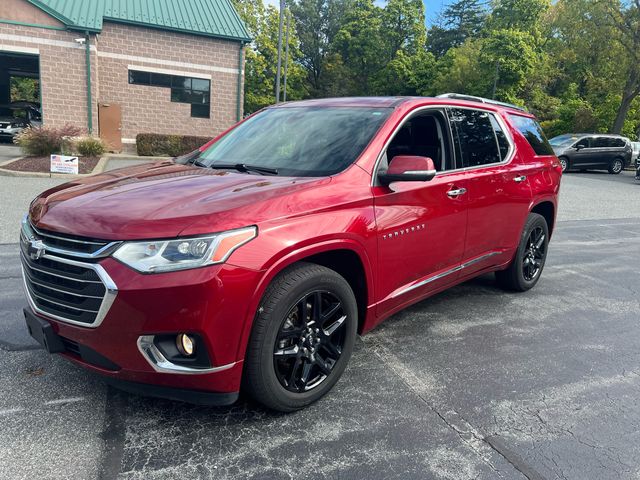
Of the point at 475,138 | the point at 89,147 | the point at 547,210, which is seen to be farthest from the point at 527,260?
the point at 89,147

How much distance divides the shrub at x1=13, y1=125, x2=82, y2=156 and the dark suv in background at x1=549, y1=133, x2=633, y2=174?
20.2 metres

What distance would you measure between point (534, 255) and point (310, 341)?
3.55 meters

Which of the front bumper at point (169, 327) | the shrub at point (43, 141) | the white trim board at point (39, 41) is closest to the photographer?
the front bumper at point (169, 327)

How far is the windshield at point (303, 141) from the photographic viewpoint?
334 centimetres

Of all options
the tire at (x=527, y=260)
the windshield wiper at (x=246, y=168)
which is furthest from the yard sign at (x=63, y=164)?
the tire at (x=527, y=260)

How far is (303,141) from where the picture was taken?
3.63 m

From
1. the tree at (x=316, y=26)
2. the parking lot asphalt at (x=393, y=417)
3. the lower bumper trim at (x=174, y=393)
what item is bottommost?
the parking lot asphalt at (x=393, y=417)

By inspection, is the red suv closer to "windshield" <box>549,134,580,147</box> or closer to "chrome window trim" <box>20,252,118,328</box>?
"chrome window trim" <box>20,252,118,328</box>

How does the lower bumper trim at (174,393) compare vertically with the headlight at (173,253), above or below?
below

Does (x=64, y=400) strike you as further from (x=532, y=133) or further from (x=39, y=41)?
(x=39, y=41)

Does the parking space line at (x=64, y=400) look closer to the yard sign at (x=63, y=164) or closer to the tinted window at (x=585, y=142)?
the yard sign at (x=63, y=164)

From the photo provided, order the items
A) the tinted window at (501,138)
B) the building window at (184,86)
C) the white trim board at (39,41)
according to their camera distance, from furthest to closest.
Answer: the building window at (184,86) → the white trim board at (39,41) → the tinted window at (501,138)

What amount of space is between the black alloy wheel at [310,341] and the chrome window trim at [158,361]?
0.45 metres

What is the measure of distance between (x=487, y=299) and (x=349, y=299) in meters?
2.70
